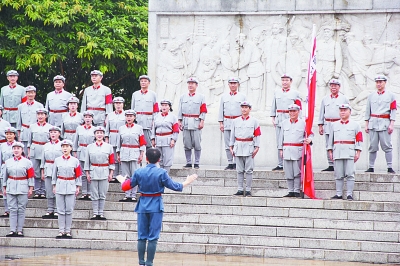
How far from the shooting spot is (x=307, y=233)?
51.3 feet

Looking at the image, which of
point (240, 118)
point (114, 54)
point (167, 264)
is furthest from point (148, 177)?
point (114, 54)

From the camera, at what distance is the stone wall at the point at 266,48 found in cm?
2002

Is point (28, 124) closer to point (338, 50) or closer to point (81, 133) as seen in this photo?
point (81, 133)

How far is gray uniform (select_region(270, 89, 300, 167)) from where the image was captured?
728 inches

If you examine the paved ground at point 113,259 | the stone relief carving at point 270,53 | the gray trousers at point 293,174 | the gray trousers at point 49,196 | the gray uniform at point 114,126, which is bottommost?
the paved ground at point 113,259

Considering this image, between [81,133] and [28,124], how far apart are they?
1.38 metres

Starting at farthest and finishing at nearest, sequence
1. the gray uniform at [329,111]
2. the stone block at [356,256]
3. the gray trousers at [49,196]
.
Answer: the gray uniform at [329,111] < the gray trousers at [49,196] < the stone block at [356,256]

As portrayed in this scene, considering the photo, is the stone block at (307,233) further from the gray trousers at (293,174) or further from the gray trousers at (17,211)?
the gray trousers at (17,211)

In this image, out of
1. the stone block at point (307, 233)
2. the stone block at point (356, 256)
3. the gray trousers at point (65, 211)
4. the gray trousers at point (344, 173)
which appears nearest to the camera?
the stone block at point (356, 256)

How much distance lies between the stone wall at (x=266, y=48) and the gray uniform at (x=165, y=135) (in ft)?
8.32

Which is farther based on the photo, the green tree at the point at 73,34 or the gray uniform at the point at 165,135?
the green tree at the point at 73,34

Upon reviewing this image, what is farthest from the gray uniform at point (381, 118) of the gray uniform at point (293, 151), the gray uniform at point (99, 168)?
the gray uniform at point (99, 168)

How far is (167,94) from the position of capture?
69.5 feet

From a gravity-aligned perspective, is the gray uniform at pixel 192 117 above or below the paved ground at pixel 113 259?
above
